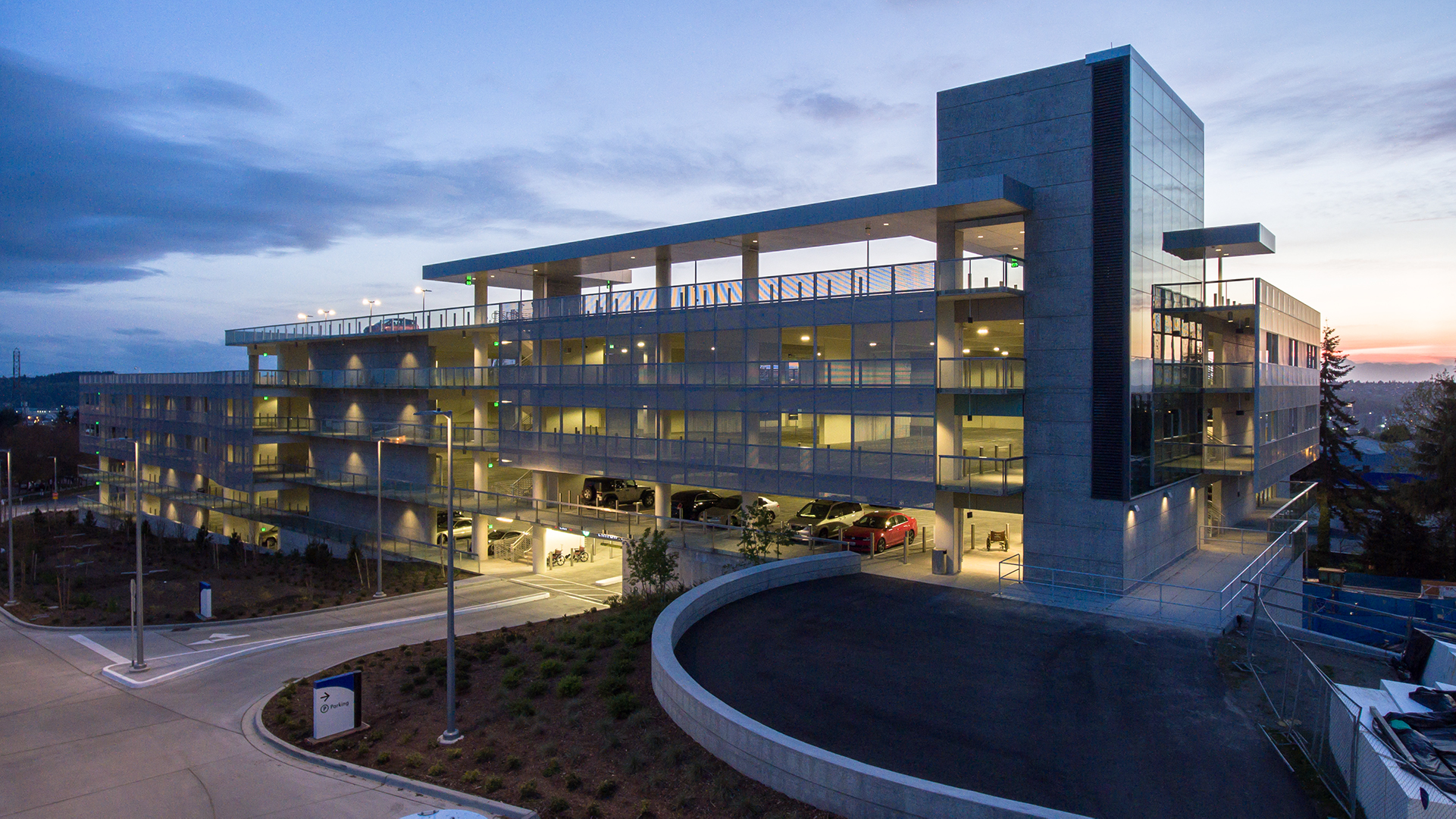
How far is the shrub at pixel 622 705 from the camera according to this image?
14778 millimetres

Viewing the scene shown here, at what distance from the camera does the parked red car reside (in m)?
28.6

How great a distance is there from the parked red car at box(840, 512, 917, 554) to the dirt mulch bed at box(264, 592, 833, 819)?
31.0ft

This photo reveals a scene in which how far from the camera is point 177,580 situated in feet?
121

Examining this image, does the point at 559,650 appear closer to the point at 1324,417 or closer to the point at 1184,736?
the point at 1184,736

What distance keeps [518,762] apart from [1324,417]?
231ft

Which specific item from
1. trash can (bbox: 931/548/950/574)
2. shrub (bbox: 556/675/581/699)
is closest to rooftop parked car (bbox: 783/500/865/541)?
trash can (bbox: 931/548/950/574)

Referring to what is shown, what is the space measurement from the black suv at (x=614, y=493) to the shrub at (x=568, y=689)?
806 inches

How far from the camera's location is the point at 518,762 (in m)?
13.8

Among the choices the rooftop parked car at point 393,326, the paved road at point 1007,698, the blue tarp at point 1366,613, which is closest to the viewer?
the paved road at point 1007,698

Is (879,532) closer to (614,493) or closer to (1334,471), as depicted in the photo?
(614,493)

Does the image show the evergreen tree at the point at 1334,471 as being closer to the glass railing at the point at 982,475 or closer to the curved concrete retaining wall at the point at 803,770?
the glass railing at the point at 982,475

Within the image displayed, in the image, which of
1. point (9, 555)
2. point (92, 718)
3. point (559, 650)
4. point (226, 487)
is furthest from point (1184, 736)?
point (226, 487)

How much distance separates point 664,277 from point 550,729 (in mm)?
23083

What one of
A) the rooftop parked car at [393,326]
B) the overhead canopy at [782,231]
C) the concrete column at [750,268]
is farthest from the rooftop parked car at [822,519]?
the rooftop parked car at [393,326]
